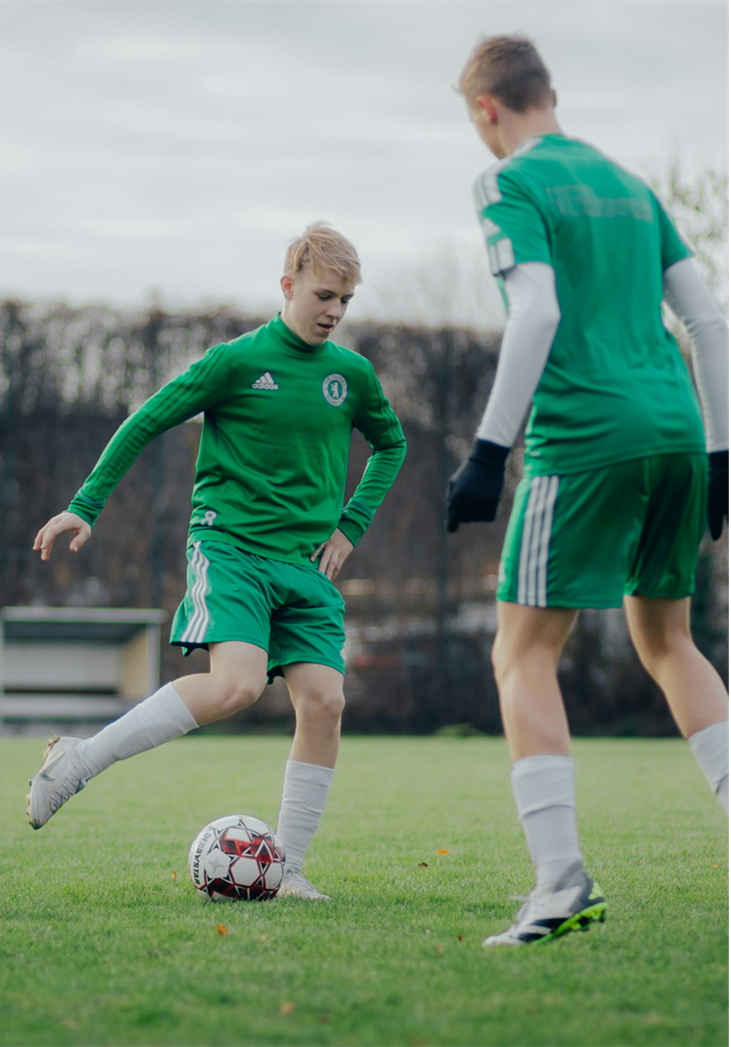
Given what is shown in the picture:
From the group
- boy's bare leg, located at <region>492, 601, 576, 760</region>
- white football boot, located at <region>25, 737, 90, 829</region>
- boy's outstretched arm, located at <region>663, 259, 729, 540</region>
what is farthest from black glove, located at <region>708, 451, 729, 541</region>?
white football boot, located at <region>25, 737, 90, 829</region>

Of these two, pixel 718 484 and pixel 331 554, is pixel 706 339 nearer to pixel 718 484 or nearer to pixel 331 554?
pixel 718 484

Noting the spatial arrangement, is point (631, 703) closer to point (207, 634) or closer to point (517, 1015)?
point (207, 634)

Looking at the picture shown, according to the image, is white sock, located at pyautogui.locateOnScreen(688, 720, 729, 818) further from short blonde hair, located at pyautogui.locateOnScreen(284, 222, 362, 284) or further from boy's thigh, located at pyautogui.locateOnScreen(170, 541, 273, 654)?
short blonde hair, located at pyautogui.locateOnScreen(284, 222, 362, 284)

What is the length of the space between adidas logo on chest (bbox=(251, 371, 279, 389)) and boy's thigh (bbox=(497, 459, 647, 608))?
4.66ft

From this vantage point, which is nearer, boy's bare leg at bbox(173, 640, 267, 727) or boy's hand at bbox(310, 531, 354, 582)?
boy's bare leg at bbox(173, 640, 267, 727)

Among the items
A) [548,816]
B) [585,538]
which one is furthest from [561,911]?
[585,538]

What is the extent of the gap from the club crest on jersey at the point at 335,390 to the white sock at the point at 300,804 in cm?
124

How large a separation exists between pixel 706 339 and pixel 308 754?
1.91 meters

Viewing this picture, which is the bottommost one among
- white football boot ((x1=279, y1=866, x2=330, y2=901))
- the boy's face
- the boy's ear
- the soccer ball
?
white football boot ((x1=279, y1=866, x2=330, y2=901))

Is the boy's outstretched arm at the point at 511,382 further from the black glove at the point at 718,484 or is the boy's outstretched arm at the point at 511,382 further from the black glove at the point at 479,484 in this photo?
the black glove at the point at 718,484

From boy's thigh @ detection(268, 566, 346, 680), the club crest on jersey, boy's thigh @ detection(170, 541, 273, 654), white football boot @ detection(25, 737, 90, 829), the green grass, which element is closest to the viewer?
the green grass

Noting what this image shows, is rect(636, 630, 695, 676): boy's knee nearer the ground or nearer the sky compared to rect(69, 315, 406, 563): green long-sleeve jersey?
nearer the ground

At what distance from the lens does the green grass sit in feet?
6.92

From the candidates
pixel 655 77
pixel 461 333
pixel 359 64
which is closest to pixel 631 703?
pixel 461 333
